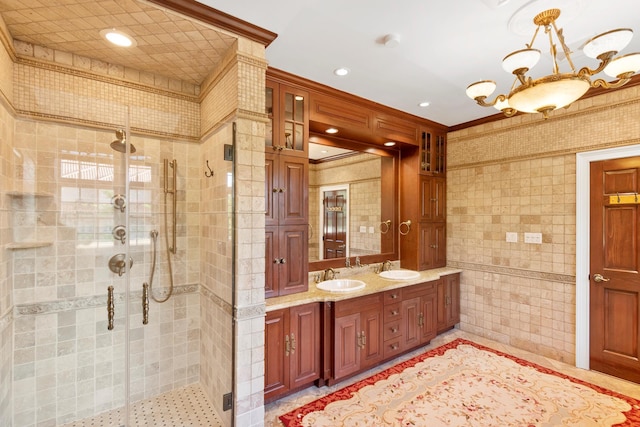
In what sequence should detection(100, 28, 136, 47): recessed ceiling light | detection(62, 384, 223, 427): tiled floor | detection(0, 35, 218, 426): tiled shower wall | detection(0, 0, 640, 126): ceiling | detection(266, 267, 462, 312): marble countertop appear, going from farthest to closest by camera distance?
1. detection(266, 267, 462, 312): marble countertop
2. detection(62, 384, 223, 427): tiled floor
3. detection(0, 35, 218, 426): tiled shower wall
4. detection(100, 28, 136, 47): recessed ceiling light
5. detection(0, 0, 640, 126): ceiling

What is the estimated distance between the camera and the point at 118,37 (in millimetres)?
1864

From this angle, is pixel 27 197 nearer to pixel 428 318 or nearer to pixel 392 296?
pixel 392 296

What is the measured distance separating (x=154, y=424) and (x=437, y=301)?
9.77 feet

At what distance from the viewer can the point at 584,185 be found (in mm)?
2887

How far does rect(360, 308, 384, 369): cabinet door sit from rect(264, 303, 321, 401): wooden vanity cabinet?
0.47 m

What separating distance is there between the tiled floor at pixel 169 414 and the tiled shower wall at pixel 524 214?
3174 mm

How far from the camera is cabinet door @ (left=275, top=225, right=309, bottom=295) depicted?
255 cm

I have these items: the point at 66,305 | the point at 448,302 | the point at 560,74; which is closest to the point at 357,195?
the point at 448,302

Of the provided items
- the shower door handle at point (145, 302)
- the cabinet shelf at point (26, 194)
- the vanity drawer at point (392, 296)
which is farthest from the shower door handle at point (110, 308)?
the vanity drawer at point (392, 296)

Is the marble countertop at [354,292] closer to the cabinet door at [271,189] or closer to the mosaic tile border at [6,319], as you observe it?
the cabinet door at [271,189]

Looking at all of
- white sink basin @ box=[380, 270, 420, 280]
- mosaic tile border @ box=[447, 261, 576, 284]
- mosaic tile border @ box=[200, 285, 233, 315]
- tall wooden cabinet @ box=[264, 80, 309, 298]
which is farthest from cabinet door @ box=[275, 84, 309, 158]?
mosaic tile border @ box=[447, 261, 576, 284]

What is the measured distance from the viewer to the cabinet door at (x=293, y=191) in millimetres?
2572

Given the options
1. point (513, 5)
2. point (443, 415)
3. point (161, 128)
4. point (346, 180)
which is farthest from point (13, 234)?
point (513, 5)

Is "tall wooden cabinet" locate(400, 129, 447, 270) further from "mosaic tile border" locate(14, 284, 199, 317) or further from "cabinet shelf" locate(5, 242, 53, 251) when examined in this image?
"cabinet shelf" locate(5, 242, 53, 251)
